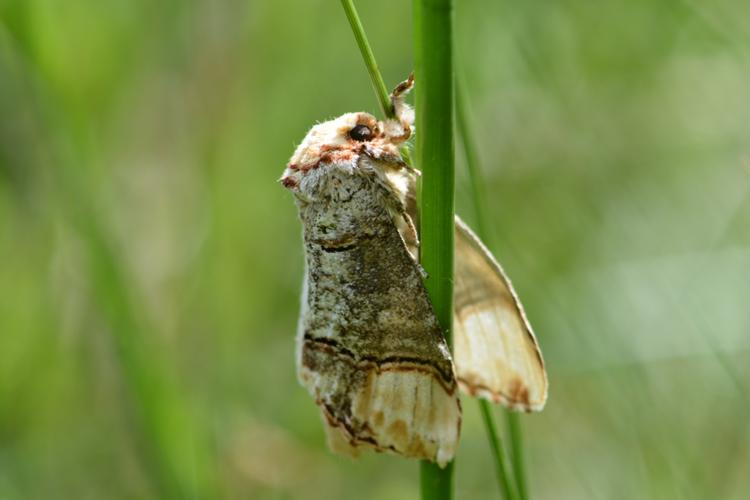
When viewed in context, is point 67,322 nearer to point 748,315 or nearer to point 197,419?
point 197,419

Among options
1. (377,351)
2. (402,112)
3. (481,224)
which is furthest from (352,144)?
(377,351)

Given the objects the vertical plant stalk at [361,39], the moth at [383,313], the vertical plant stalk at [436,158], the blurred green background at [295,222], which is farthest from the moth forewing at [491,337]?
the blurred green background at [295,222]

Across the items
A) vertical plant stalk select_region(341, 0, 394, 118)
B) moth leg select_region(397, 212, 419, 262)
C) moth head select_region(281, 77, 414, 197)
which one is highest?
vertical plant stalk select_region(341, 0, 394, 118)

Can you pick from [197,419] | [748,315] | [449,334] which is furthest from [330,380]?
[748,315]

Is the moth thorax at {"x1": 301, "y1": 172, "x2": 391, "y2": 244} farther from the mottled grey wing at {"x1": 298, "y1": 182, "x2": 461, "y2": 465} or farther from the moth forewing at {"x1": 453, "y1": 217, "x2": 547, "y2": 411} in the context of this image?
the moth forewing at {"x1": 453, "y1": 217, "x2": 547, "y2": 411}

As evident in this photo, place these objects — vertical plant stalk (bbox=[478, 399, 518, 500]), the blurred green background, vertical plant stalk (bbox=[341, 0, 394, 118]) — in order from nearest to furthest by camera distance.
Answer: vertical plant stalk (bbox=[341, 0, 394, 118]) < vertical plant stalk (bbox=[478, 399, 518, 500]) < the blurred green background

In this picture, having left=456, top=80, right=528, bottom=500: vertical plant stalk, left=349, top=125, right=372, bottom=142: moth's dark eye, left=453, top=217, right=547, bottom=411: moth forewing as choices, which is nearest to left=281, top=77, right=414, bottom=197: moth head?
left=349, top=125, right=372, bottom=142: moth's dark eye
